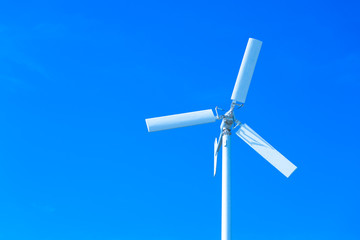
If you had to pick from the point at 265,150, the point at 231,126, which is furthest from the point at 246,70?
the point at 265,150

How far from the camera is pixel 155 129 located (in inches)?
827

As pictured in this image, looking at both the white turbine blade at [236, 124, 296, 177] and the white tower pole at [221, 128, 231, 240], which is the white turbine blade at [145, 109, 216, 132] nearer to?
the white tower pole at [221, 128, 231, 240]

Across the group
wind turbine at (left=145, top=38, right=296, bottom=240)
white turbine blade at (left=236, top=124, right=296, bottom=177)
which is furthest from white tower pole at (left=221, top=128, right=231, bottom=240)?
white turbine blade at (left=236, top=124, right=296, bottom=177)

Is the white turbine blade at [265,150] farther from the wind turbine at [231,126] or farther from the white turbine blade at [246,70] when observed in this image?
the white turbine blade at [246,70]

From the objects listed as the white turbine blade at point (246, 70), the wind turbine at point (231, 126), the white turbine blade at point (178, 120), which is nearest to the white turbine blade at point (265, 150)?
the wind turbine at point (231, 126)

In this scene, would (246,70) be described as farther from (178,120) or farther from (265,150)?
(178,120)

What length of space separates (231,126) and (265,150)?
2.36 metres

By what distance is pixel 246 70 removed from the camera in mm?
22391

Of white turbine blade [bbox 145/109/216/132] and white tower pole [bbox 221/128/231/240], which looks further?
white turbine blade [bbox 145/109/216/132]

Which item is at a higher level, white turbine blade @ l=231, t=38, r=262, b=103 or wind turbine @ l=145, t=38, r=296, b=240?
white turbine blade @ l=231, t=38, r=262, b=103

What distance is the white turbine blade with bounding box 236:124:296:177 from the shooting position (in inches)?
803

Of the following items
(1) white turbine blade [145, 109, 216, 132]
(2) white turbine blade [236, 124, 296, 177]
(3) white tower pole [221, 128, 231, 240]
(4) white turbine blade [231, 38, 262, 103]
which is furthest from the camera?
(4) white turbine blade [231, 38, 262, 103]

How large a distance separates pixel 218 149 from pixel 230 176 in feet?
10.0

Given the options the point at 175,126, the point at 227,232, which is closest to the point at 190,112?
the point at 175,126
